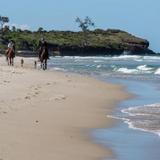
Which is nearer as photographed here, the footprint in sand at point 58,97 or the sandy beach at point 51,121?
the sandy beach at point 51,121

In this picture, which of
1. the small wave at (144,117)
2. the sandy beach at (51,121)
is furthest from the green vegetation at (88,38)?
the small wave at (144,117)

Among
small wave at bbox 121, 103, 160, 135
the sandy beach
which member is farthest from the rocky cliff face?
small wave at bbox 121, 103, 160, 135

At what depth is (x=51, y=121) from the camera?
41.1ft

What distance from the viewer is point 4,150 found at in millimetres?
8711

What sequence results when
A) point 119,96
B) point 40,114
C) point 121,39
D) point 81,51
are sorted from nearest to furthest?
point 40,114 → point 119,96 → point 81,51 → point 121,39

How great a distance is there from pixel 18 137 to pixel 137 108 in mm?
6851

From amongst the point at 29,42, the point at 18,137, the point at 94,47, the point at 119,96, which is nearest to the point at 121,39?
the point at 94,47

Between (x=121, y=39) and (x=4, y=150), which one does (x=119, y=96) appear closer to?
(x=4, y=150)

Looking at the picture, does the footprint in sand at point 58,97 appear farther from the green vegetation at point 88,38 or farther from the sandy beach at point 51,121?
the green vegetation at point 88,38

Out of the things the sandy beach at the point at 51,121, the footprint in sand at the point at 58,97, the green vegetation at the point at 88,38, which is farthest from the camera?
the green vegetation at the point at 88,38

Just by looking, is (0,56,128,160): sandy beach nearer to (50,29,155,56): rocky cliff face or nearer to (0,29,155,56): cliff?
(0,29,155,56): cliff

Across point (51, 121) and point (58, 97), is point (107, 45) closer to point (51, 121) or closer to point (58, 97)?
point (58, 97)

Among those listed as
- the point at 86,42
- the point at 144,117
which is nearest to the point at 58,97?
the point at 144,117

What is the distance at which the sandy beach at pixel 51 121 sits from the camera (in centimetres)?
909
